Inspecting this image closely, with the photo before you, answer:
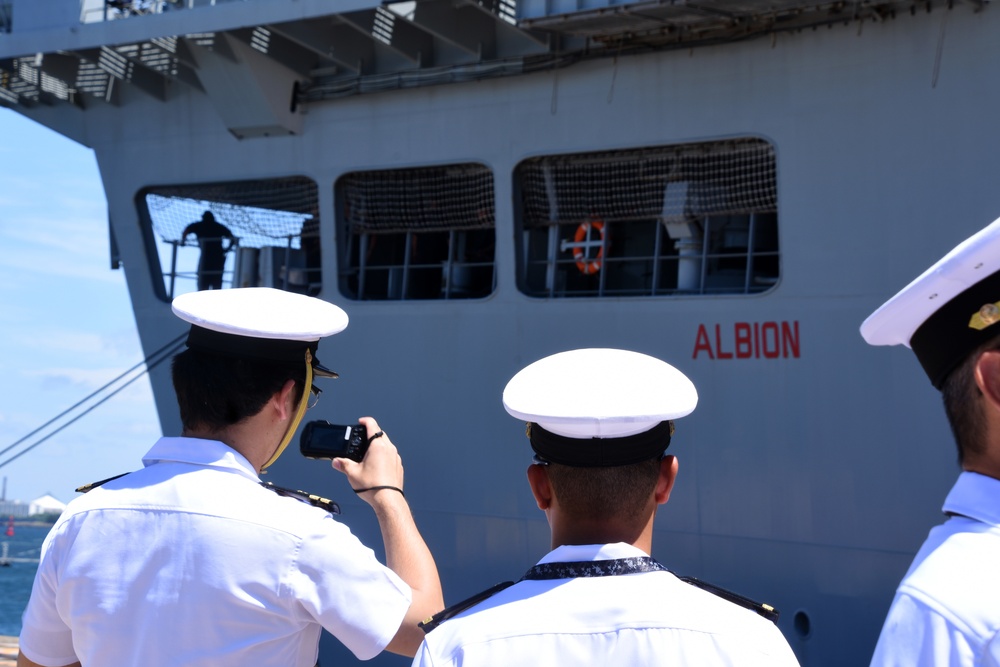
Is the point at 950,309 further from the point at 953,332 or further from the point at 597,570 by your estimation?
the point at 597,570

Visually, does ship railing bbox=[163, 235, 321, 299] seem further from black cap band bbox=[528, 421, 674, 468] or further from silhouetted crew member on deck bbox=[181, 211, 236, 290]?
black cap band bbox=[528, 421, 674, 468]

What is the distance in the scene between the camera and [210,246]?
33.6 ft

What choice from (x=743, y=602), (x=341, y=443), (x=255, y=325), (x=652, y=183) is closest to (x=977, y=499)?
(x=743, y=602)

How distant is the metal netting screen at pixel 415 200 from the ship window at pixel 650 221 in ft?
1.85

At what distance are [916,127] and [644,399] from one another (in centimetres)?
564

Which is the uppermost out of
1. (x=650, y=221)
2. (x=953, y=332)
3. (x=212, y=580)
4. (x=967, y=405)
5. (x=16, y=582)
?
(x=650, y=221)

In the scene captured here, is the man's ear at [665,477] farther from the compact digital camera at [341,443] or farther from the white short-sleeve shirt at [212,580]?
the compact digital camera at [341,443]

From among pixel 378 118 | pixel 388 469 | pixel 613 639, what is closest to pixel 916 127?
pixel 378 118

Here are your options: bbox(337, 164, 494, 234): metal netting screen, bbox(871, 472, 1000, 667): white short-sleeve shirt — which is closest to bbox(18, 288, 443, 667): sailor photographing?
bbox(871, 472, 1000, 667): white short-sleeve shirt

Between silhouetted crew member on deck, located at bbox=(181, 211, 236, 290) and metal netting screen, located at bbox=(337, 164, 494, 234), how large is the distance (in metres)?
1.77

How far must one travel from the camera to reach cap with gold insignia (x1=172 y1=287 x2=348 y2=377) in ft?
7.06

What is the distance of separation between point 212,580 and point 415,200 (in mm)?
7224

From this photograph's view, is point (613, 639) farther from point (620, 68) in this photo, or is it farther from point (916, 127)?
point (620, 68)

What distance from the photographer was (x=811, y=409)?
272 inches
